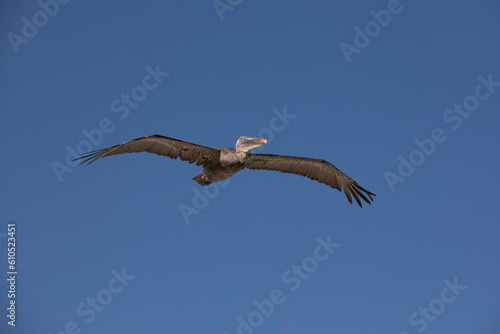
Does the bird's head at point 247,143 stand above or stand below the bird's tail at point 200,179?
below

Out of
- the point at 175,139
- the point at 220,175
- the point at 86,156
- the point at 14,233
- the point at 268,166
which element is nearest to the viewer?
the point at 86,156

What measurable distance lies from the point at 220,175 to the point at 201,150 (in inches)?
39.3

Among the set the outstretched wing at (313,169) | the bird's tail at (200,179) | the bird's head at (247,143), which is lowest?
the outstretched wing at (313,169)

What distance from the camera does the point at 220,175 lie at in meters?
14.6

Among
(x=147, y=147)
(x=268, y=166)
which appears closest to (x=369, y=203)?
(x=268, y=166)

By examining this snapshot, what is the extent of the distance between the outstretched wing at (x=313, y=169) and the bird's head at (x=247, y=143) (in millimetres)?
946

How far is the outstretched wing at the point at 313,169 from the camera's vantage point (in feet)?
51.2

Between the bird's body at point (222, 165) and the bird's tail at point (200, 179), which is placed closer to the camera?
the bird's body at point (222, 165)

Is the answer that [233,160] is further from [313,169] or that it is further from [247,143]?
[313,169]

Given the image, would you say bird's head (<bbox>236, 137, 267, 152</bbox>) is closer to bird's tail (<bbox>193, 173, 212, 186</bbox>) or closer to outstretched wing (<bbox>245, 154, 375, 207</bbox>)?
outstretched wing (<bbox>245, 154, 375, 207</bbox>)

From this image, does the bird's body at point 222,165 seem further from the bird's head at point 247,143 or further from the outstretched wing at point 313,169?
the outstretched wing at point 313,169

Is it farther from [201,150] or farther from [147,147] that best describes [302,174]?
[147,147]

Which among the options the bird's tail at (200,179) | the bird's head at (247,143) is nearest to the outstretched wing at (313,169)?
the bird's head at (247,143)

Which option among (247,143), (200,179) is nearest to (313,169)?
(247,143)
